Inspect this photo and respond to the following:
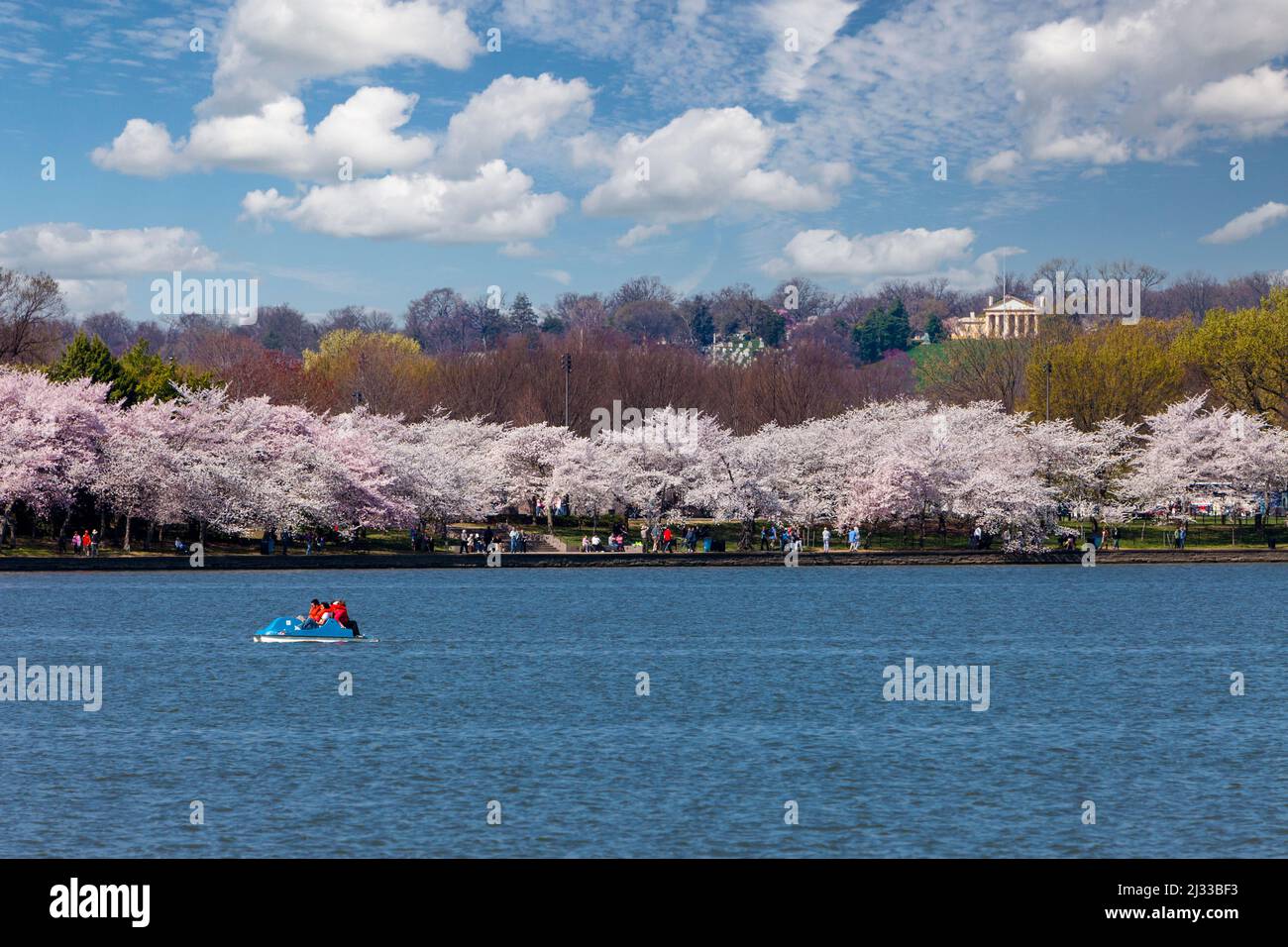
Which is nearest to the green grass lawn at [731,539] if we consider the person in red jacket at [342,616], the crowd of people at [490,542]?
the crowd of people at [490,542]

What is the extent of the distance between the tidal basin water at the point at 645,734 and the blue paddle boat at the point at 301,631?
0.51 metres

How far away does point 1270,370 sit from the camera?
118m

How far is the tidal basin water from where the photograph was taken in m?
26.7

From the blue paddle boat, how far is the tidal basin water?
1.68 ft

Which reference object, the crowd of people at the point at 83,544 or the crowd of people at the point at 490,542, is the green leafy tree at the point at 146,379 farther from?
the crowd of people at the point at 490,542

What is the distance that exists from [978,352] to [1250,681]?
10969 cm

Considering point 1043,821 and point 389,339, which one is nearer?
point 1043,821

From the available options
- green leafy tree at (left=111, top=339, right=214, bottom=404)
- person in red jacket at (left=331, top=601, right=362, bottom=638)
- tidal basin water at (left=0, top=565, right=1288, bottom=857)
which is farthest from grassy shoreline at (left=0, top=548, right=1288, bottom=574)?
person in red jacket at (left=331, top=601, right=362, bottom=638)

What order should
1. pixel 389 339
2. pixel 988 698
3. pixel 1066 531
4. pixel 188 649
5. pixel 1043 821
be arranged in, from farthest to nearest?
pixel 389 339
pixel 1066 531
pixel 188 649
pixel 988 698
pixel 1043 821
